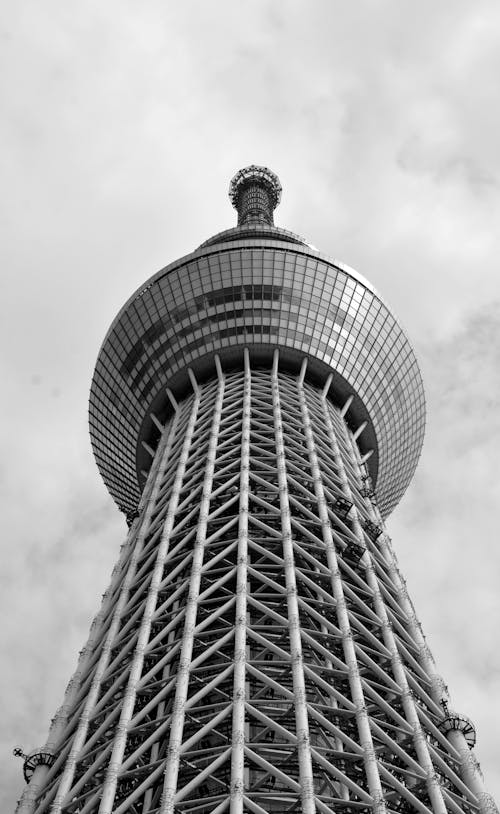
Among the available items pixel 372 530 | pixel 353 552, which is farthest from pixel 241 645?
pixel 372 530

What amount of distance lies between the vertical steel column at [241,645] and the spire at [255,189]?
52039mm

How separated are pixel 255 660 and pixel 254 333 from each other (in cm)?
3797

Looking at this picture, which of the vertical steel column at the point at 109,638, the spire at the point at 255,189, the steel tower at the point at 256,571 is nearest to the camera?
the steel tower at the point at 256,571

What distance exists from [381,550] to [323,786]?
24.1 meters

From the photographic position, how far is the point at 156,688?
4697 centimetres

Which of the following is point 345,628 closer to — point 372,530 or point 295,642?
point 295,642

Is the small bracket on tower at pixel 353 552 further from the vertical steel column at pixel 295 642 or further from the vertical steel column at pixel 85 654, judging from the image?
the vertical steel column at pixel 85 654

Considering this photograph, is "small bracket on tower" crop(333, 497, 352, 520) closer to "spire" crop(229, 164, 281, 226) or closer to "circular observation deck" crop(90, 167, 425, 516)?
"circular observation deck" crop(90, 167, 425, 516)

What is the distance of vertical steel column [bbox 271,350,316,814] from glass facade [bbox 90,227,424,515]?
10.4 m

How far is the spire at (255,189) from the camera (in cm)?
11488

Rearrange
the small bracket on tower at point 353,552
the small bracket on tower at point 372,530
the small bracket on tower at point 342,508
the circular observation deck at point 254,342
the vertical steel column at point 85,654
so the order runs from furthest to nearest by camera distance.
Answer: the circular observation deck at point 254,342 < the small bracket on tower at point 372,530 < the small bracket on tower at point 342,508 < the small bracket on tower at point 353,552 < the vertical steel column at point 85,654

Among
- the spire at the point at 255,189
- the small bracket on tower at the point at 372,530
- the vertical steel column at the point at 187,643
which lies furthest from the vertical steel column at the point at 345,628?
the spire at the point at 255,189

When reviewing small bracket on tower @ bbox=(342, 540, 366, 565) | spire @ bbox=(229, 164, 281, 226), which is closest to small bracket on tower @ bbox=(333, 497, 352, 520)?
small bracket on tower @ bbox=(342, 540, 366, 565)

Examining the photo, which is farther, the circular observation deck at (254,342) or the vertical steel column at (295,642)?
the circular observation deck at (254,342)
